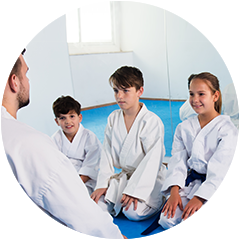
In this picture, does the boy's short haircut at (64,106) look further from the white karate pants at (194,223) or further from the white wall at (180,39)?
the white karate pants at (194,223)

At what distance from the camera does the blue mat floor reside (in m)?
1.74

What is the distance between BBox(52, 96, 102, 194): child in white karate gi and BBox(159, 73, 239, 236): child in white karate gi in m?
0.74

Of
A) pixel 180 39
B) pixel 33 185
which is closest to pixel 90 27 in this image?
pixel 180 39

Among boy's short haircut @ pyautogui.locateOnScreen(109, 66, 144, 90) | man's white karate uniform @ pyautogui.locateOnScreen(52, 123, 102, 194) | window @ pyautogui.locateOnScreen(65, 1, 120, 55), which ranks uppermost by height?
window @ pyautogui.locateOnScreen(65, 1, 120, 55)

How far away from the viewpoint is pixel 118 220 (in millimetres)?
1996

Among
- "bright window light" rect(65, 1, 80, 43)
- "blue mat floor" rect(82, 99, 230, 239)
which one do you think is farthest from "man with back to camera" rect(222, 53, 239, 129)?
"bright window light" rect(65, 1, 80, 43)

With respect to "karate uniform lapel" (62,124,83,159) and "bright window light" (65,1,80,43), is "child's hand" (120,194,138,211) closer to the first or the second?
"karate uniform lapel" (62,124,83,159)

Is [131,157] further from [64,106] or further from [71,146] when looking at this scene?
[64,106]

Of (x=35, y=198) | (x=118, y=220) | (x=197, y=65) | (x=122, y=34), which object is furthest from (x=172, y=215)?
(x=122, y=34)

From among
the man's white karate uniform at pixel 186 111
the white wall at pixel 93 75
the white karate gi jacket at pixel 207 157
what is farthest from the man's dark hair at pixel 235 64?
the white wall at pixel 93 75

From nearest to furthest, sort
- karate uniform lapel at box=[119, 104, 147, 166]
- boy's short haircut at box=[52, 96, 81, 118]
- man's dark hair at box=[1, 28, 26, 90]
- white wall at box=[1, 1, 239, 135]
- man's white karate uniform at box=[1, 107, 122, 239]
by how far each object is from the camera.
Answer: man's white karate uniform at box=[1, 107, 122, 239]
man's dark hair at box=[1, 28, 26, 90]
karate uniform lapel at box=[119, 104, 147, 166]
boy's short haircut at box=[52, 96, 81, 118]
white wall at box=[1, 1, 239, 135]

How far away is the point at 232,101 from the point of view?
8.48ft

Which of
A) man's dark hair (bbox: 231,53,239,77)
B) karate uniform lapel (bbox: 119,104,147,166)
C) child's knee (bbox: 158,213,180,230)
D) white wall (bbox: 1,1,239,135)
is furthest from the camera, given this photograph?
white wall (bbox: 1,1,239,135)

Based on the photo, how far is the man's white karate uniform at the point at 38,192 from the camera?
85 cm
